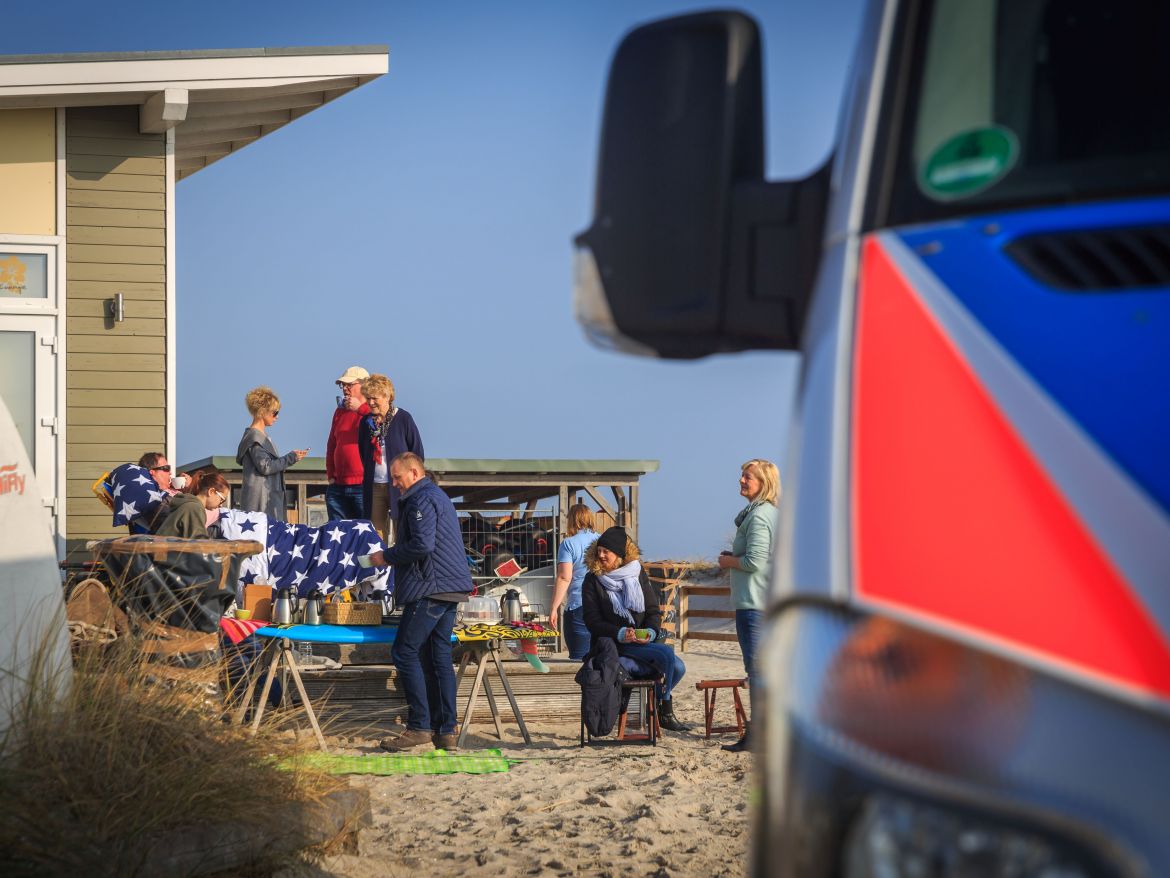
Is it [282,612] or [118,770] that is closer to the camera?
[118,770]

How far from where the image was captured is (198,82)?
1211cm

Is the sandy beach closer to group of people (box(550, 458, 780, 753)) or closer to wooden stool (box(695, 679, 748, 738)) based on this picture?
wooden stool (box(695, 679, 748, 738))

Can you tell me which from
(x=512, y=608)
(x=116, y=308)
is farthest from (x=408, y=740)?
(x=116, y=308)

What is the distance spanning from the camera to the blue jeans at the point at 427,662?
367 inches

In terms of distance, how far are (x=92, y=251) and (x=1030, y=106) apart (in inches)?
435

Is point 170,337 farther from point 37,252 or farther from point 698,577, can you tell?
point 698,577

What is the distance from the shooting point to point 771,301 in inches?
90.7

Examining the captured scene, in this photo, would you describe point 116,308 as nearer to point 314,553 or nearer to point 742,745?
point 314,553

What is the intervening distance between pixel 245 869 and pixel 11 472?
161 centimetres

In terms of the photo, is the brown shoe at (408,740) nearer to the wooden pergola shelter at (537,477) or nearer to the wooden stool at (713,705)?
the wooden stool at (713,705)

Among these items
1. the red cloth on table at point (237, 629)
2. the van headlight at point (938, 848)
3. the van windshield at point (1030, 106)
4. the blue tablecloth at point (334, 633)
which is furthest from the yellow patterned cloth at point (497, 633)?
the van headlight at point (938, 848)

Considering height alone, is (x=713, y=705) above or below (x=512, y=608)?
below

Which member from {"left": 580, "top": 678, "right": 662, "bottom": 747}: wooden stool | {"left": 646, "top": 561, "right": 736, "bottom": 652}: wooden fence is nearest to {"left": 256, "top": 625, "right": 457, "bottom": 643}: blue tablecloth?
{"left": 580, "top": 678, "right": 662, "bottom": 747}: wooden stool

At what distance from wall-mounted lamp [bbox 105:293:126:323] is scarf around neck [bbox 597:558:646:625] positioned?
15.8ft
